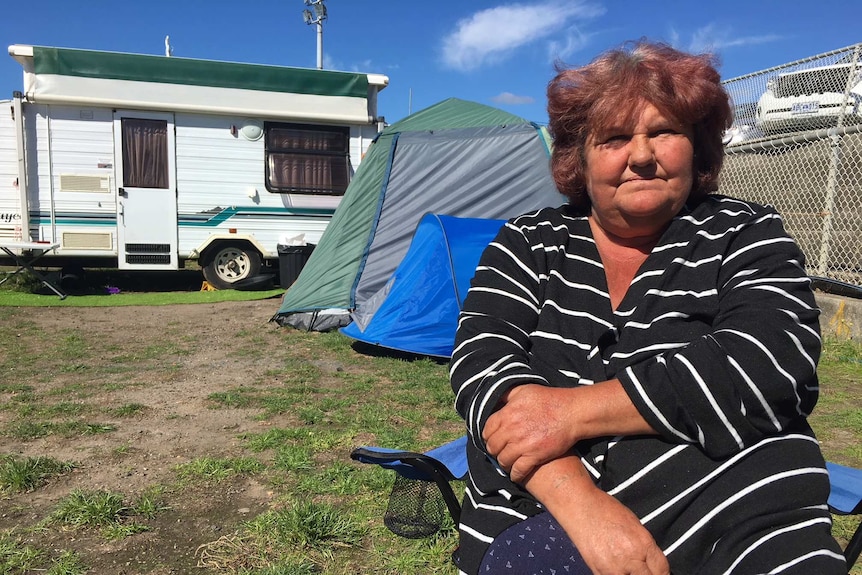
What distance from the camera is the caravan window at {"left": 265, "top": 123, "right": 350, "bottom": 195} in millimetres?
8500

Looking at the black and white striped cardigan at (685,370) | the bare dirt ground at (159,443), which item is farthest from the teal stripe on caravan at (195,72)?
the black and white striped cardigan at (685,370)

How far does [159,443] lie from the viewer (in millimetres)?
3240

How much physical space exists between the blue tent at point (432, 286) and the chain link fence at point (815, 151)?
6.71ft

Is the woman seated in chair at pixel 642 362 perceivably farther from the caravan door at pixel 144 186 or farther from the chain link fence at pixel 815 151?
the caravan door at pixel 144 186

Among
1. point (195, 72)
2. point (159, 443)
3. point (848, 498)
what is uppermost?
point (195, 72)

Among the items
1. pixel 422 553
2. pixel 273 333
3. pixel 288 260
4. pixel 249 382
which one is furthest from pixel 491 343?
pixel 288 260

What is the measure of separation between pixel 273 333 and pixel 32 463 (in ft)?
10.7

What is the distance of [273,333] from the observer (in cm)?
603

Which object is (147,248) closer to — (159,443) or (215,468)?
(159,443)

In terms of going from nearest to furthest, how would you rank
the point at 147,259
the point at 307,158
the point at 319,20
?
the point at 147,259 < the point at 307,158 < the point at 319,20

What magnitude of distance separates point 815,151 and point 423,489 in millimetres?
4787

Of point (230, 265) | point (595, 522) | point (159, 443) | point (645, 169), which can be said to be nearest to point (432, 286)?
point (159, 443)

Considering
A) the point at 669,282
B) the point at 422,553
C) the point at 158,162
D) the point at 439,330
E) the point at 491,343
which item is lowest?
the point at 422,553

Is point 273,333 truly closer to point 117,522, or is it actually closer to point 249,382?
point 249,382
